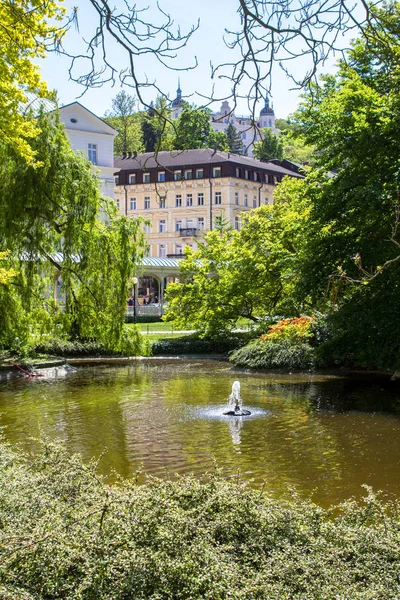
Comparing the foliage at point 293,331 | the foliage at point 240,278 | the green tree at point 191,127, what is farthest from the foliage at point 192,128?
the foliage at point 240,278

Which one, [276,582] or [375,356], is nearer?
[276,582]

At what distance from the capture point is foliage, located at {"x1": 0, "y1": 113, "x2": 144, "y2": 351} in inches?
890

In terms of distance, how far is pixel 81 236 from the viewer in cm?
2345

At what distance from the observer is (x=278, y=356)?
2709 cm

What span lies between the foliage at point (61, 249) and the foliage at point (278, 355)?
6.55 metres

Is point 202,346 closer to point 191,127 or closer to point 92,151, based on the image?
point 92,151

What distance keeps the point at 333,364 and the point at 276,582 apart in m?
22.6

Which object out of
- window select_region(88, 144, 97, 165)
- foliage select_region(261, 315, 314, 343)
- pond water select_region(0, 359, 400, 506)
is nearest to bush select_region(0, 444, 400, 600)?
pond water select_region(0, 359, 400, 506)

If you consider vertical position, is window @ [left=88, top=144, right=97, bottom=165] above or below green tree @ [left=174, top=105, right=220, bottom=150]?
above

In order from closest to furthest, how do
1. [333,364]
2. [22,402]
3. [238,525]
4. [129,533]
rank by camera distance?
[129,533], [238,525], [22,402], [333,364]

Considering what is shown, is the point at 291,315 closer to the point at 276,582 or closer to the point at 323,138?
the point at 323,138

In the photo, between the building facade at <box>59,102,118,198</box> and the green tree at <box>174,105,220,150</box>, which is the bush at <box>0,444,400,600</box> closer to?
the green tree at <box>174,105,220,150</box>

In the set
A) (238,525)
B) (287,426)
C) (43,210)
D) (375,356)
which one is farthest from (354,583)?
(43,210)

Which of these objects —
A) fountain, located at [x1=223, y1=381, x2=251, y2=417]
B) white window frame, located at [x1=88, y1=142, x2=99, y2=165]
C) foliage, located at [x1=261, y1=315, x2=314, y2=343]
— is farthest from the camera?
white window frame, located at [x1=88, y1=142, x2=99, y2=165]
